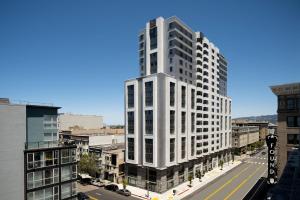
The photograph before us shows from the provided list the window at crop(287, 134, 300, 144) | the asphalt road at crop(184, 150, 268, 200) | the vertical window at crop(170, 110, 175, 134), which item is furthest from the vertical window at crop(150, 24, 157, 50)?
the asphalt road at crop(184, 150, 268, 200)

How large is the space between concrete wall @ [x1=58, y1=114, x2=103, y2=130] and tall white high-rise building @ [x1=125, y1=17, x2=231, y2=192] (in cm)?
10057

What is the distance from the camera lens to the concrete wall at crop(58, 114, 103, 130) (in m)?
152

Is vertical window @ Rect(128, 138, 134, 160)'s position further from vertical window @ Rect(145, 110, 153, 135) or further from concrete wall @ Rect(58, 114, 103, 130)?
concrete wall @ Rect(58, 114, 103, 130)

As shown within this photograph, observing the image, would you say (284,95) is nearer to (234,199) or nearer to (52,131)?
(234,199)

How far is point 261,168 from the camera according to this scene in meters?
87.9

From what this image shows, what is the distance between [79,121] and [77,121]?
2023 mm

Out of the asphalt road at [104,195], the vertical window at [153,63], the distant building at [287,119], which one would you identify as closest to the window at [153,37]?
the vertical window at [153,63]

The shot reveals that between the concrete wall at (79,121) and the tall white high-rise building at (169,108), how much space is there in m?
101

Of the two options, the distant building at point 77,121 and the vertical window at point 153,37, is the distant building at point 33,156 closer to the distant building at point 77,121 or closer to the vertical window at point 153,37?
the vertical window at point 153,37

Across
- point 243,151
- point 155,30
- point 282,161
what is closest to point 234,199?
point 282,161

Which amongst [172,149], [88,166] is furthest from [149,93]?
[88,166]

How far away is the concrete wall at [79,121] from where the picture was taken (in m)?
152

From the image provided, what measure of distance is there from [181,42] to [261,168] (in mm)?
64284

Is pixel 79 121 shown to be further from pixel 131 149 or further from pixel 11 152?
pixel 11 152
